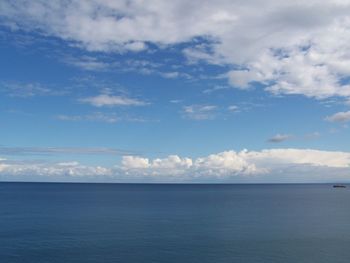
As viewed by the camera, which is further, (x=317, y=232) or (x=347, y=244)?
(x=317, y=232)

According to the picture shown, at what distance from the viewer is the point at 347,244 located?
86438 millimetres

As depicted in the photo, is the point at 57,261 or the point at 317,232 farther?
the point at 317,232

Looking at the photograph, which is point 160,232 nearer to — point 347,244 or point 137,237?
point 137,237

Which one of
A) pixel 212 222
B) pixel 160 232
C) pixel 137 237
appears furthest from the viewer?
pixel 212 222

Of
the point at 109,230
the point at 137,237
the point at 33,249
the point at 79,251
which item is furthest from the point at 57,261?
the point at 109,230

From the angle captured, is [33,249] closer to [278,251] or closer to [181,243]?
[181,243]

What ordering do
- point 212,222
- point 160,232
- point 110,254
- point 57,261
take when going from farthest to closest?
1. point 212,222
2. point 160,232
3. point 110,254
4. point 57,261

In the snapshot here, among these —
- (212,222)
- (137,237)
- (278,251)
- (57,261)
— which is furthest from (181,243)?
(212,222)

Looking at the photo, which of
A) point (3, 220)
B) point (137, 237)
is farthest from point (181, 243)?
point (3, 220)

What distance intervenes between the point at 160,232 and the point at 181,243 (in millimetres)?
16213

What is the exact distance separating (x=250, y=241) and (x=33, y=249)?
50.2 meters

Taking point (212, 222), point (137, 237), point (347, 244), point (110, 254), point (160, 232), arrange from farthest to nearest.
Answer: point (212, 222)
point (160, 232)
point (137, 237)
point (347, 244)
point (110, 254)

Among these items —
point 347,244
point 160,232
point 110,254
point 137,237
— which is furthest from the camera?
point 160,232

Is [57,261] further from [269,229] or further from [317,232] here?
[317,232]
